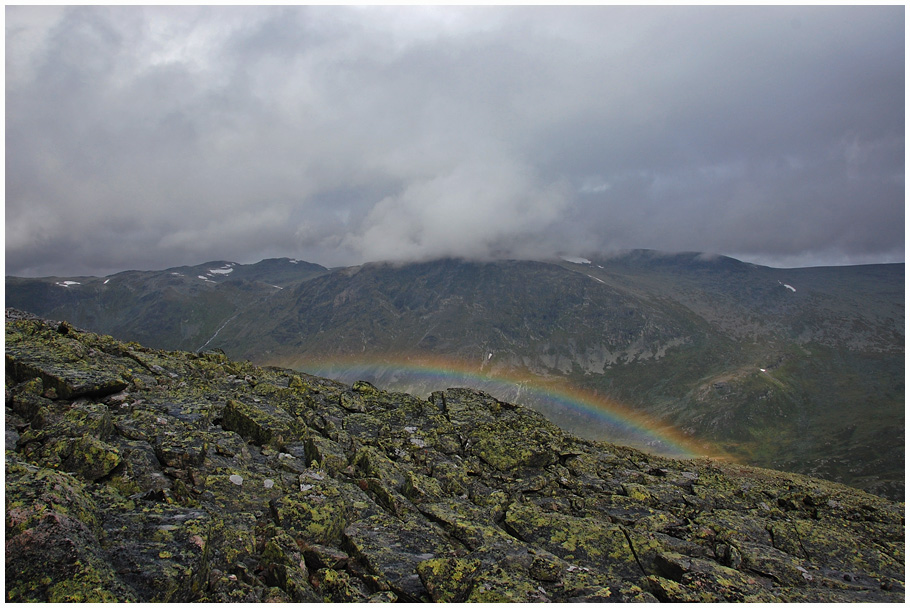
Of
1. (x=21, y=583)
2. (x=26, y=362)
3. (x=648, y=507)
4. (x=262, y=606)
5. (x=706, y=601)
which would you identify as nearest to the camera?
(x=21, y=583)

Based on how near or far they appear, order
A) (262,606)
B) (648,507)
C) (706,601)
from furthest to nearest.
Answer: (648,507), (706,601), (262,606)

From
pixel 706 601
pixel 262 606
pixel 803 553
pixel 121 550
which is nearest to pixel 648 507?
pixel 803 553

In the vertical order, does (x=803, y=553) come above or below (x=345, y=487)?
below

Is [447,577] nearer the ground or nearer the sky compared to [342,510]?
nearer the ground

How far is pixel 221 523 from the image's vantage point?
12867mm

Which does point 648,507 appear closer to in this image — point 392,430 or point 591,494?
point 591,494

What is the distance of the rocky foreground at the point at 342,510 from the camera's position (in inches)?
427

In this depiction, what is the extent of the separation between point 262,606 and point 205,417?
562 inches

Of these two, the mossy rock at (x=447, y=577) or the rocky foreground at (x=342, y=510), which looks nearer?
the rocky foreground at (x=342, y=510)

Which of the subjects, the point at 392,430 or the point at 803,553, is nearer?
the point at 803,553

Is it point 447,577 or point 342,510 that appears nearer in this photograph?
point 447,577

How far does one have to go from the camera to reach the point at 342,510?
1576cm

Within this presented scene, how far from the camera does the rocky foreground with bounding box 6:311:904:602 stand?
10844 millimetres

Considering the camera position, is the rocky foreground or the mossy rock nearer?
the rocky foreground
